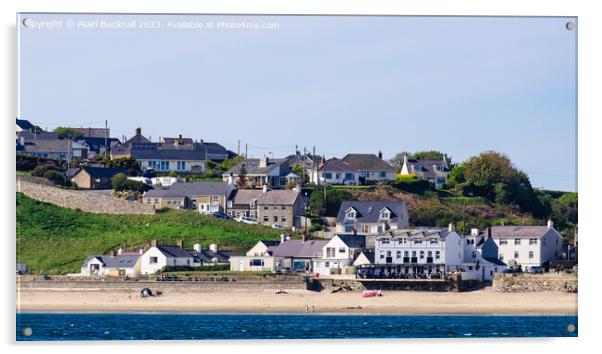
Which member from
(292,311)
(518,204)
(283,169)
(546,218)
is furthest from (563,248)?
(283,169)

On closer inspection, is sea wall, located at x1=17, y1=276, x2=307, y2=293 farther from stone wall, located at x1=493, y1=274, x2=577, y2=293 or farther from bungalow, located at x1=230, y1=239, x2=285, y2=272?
stone wall, located at x1=493, y1=274, x2=577, y2=293

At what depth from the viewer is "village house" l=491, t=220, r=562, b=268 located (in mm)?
39938

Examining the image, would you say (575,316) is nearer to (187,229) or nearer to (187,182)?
(187,229)

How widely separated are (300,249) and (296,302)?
897 cm

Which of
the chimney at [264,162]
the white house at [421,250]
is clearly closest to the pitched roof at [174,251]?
the white house at [421,250]

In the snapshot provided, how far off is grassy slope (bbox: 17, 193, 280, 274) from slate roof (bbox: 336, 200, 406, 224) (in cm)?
214

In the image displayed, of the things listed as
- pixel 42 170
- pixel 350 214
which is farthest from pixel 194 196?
pixel 350 214

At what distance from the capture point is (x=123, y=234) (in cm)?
4262

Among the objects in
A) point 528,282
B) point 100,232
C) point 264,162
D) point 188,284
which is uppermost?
point 264,162

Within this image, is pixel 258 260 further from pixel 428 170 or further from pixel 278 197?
pixel 428 170

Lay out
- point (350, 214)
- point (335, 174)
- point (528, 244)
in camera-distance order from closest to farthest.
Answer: point (528, 244), point (350, 214), point (335, 174)

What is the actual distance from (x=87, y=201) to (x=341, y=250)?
344 inches

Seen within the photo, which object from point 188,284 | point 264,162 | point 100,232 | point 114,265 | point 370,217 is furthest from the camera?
point 264,162

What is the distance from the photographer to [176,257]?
4147cm
